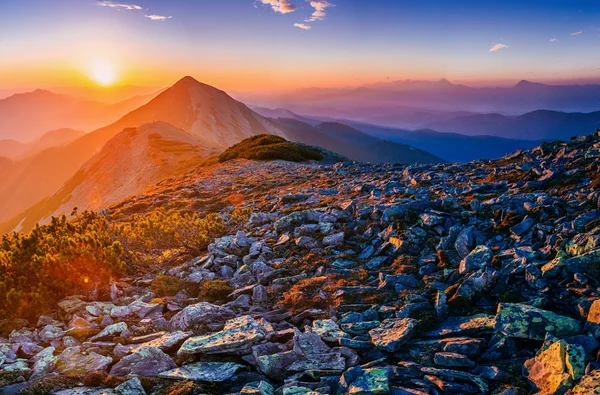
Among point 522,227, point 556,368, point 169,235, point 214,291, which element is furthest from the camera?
point 169,235

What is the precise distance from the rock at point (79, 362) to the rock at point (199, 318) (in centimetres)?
152

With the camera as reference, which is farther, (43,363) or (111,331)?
(111,331)

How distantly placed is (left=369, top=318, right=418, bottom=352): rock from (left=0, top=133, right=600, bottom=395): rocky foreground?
0.03m

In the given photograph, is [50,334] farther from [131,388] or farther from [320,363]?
[320,363]

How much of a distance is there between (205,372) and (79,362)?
86.9 inches

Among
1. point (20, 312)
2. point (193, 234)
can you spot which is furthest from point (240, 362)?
point (193, 234)

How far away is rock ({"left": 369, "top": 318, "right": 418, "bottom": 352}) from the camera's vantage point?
5.93m

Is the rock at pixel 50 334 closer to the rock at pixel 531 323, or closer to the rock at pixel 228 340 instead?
the rock at pixel 228 340

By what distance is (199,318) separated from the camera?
743 centimetres

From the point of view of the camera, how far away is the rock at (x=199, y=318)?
732 centimetres

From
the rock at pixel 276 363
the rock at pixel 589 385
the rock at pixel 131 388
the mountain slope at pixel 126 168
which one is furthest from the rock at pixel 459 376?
the mountain slope at pixel 126 168

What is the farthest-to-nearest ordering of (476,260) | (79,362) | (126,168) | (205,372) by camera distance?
(126,168), (476,260), (79,362), (205,372)

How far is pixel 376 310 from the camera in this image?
289 inches

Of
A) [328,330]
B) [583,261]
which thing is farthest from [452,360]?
[583,261]
